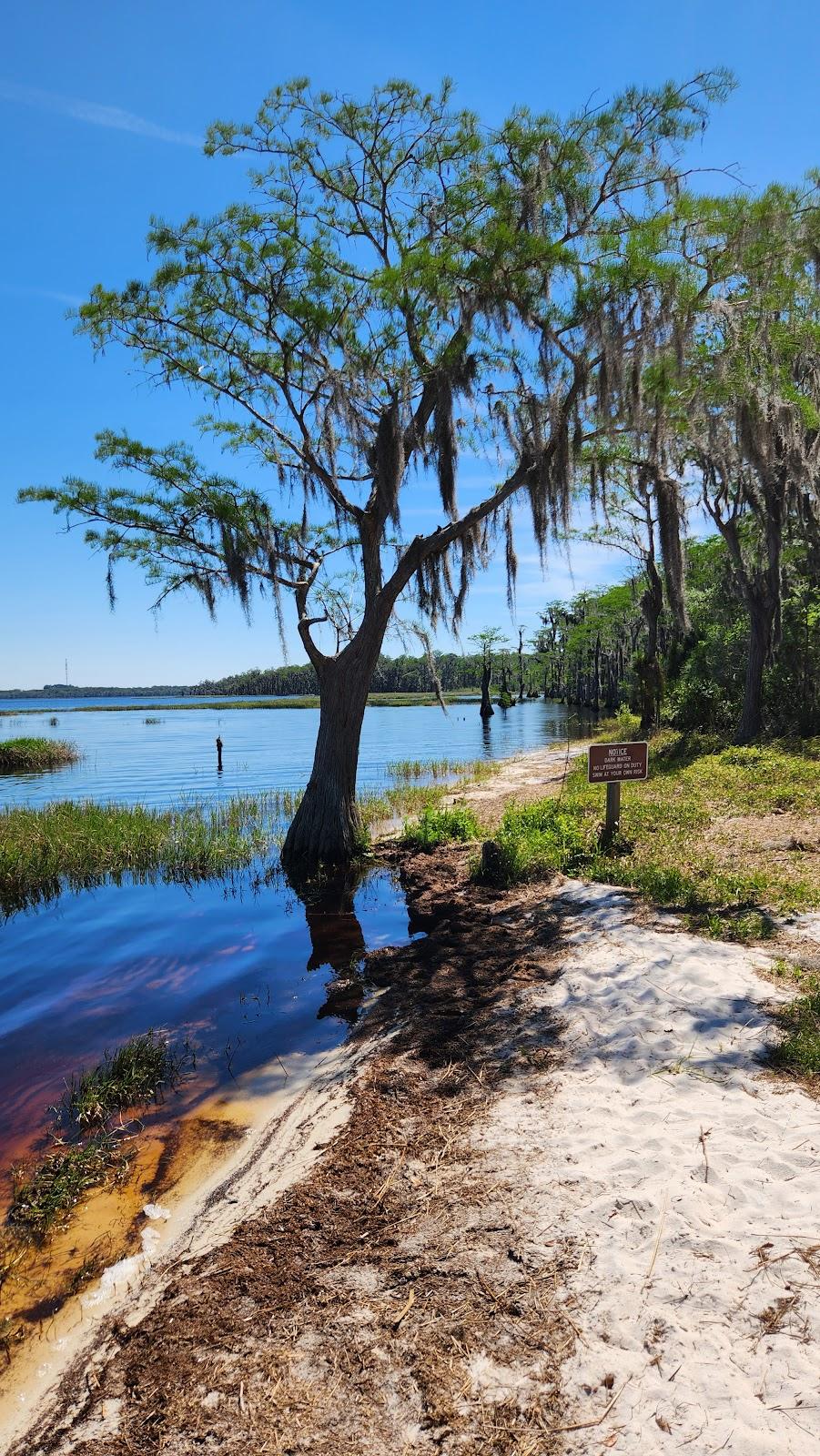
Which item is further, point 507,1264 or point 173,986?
point 173,986

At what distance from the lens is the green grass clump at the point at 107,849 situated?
1243cm

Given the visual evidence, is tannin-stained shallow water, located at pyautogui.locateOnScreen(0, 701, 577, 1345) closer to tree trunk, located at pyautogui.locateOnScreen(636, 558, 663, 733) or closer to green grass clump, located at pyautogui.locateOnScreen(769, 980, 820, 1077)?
green grass clump, located at pyautogui.locateOnScreen(769, 980, 820, 1077)

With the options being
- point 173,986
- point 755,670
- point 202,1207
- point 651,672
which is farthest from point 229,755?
point 202,1207

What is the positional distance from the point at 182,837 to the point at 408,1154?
36.9 ft

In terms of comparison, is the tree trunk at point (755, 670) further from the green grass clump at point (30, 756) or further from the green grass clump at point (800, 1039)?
the green grass clump at point (30, 756)

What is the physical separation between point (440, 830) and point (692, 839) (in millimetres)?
4447

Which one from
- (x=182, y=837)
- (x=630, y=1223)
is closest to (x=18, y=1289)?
(x=630, y=1223)

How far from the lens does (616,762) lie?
357 inches

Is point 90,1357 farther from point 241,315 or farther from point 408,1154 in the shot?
point 241,315

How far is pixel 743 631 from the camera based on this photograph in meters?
21.8

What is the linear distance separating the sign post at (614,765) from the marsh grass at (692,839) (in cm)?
60

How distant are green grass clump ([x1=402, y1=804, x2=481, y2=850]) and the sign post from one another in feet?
11.2

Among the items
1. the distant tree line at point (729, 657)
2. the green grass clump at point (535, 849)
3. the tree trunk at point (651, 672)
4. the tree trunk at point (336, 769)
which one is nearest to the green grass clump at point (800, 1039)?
the green grass clump at point (535, 849)

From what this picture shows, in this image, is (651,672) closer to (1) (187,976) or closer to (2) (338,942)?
(2) (338,942)
